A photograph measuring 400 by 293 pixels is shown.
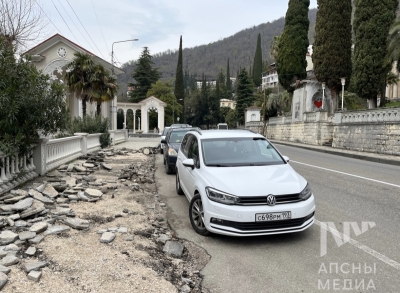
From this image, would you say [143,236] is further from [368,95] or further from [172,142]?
[368,95]

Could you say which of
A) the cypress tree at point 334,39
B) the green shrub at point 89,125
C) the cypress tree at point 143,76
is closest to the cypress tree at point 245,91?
the cypress tree at point 143,76

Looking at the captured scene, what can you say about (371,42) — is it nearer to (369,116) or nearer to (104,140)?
(369,116)

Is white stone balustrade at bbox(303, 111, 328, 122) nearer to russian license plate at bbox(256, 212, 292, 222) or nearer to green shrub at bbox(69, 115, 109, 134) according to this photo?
green shrub at bbox(69, 115, 109, 134)

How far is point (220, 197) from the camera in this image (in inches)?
181

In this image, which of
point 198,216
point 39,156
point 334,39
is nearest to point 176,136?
point 39,156

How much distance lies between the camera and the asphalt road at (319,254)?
11.6 ft

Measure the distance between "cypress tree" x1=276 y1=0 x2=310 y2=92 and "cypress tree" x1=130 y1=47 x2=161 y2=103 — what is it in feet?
158

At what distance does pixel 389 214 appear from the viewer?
5980 millimetres

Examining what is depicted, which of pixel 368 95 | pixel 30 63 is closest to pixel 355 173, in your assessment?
pixel 30 63

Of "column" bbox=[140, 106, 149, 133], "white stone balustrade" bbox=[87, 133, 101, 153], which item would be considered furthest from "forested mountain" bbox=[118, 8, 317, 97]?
"white stone balustrade" bbox=[87, 133, 101, 153]

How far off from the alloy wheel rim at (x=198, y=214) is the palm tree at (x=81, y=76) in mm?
19757

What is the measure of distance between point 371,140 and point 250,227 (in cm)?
1889

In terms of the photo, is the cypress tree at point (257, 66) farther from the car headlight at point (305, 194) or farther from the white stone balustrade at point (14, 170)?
the car headlight at point (305, 194)

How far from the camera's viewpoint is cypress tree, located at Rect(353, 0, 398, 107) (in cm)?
2400
